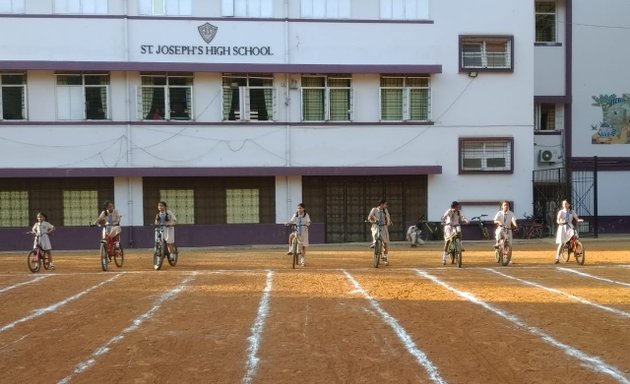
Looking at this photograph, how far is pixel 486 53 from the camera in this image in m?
24.8

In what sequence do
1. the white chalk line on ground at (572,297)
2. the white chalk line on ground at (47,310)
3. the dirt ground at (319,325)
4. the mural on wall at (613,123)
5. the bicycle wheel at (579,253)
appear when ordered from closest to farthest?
1. the dirt ground at (319,325)
2. the white chalk line on ground at (47,310)
3. the white chalk line on ground at (572,297)
4. the bicycle wheel at (579,253)
5. the mural on wall at (613,123)

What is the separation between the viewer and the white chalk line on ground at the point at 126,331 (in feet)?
22.0

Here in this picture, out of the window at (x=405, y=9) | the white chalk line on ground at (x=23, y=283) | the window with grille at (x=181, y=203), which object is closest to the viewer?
the white chalk line on ground at (x=23, y=283)

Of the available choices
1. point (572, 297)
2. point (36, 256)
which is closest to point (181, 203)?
point (36, 256)

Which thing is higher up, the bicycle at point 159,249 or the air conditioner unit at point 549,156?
the air conditioner unit at point 549,156

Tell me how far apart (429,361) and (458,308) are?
133 inches

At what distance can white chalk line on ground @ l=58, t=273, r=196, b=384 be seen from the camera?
670 cm

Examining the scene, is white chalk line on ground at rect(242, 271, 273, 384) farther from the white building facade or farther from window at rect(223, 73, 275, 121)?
window at rect(223, 73, 275, 121)

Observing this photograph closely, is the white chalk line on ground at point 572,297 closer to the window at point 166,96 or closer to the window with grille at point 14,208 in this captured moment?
the window at point 166,96

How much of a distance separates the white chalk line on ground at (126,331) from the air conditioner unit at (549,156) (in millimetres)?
18598

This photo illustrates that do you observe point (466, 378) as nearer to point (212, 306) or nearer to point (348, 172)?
point (212, 306)

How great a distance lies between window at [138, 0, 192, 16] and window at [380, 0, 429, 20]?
748 cm

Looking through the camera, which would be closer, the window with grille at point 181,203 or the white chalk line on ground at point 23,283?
the white chalk line on ground at point 23,283

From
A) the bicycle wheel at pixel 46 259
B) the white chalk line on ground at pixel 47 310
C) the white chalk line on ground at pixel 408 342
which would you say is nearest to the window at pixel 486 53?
the white chalk line on ground at pixel 408 342
